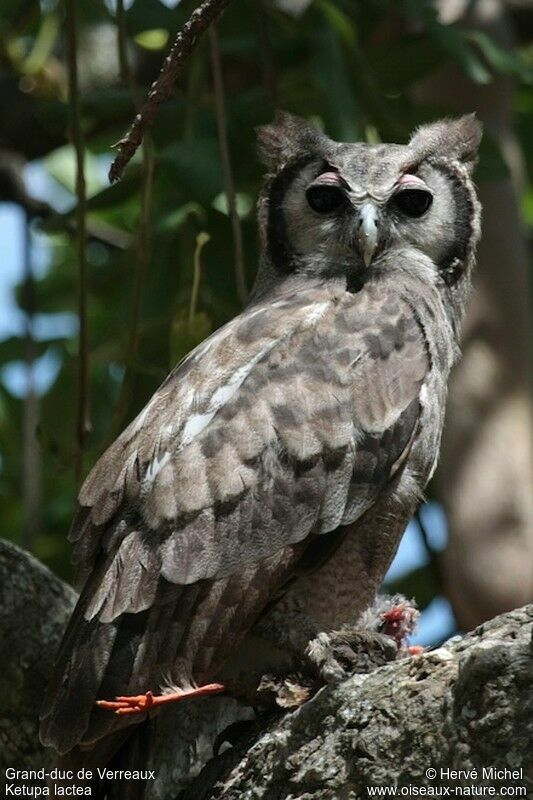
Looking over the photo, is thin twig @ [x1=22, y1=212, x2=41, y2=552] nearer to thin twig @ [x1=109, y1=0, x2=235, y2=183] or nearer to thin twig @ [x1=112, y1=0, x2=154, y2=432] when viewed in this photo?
thin twig @ [x1=112, y1=0, x2=154, y2=432]

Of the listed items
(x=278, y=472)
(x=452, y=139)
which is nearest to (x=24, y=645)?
(x=278, y=472)

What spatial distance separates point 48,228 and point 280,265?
731 mm

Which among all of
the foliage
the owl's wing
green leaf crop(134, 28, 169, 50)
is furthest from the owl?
green leaf crop(134, 28, 169, 50)

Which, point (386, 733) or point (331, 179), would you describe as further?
point (331, 179)

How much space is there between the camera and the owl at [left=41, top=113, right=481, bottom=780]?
3.36m

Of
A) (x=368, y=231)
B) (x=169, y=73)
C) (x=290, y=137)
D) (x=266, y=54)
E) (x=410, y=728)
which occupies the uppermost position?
(x=266, y=54)

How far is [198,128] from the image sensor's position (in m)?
4.43

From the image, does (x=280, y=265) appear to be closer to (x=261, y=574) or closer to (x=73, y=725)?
(x=261, y=574)

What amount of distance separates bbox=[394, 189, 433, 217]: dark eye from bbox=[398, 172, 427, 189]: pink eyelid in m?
0.01

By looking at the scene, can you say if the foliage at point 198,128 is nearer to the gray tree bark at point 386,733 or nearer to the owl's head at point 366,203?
the owl's head at point 366,203

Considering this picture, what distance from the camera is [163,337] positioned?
4457 millimetres

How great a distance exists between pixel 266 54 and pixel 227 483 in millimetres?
1543

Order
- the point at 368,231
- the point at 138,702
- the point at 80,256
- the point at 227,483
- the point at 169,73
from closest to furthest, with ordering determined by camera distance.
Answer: the point at 169,73, the point at 138,702, the point at 227,483, the point at 80,256, the point at 368,231

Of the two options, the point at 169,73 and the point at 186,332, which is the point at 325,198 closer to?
the point at 186,332
